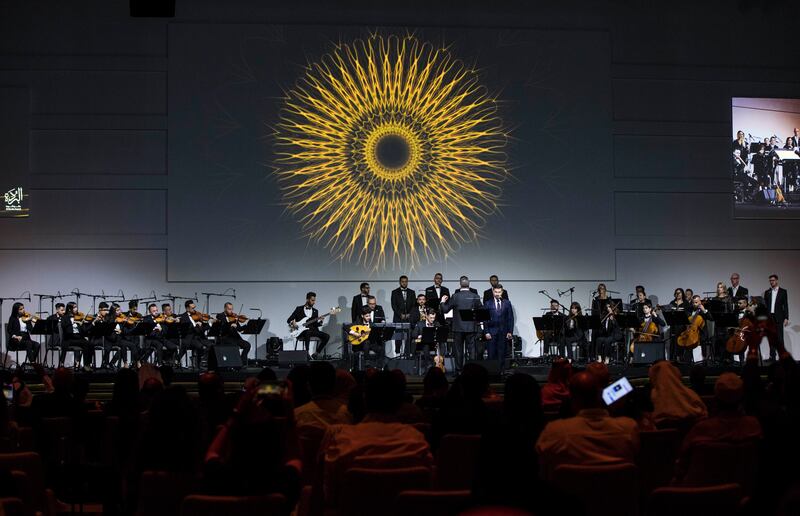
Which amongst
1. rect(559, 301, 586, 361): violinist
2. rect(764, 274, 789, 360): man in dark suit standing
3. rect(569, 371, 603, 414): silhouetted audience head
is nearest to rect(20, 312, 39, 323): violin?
rect(559, 301, 586, 361): violinist

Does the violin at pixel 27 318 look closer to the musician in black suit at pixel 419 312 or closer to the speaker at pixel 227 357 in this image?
the speaker at pixel 227 357

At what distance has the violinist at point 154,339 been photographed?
15.5 meters

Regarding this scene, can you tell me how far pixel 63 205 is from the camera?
57.0 feet

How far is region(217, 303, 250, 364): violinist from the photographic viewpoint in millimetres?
15648

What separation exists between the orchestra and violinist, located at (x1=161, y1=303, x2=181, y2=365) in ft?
0.06

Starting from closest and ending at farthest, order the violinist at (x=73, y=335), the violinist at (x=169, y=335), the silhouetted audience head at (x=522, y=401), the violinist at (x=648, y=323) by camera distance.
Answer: the silhouetted audience head at (x=522, y=401) → the violinist at (x=169, y=335) → the violinist at (x=73, y=335) → the violinist at (x=648, y=323)

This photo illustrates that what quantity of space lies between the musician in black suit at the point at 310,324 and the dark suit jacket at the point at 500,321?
3.06 metres

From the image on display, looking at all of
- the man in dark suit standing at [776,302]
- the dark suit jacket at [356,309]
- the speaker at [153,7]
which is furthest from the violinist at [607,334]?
the speaker at [153,7]

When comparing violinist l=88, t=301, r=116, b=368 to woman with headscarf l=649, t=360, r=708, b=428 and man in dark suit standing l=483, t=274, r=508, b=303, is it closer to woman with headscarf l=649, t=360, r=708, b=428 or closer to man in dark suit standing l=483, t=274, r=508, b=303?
man in dark suit standing l=483, t=274, r=508, b=303

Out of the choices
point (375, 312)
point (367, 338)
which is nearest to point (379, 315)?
point (375, 312)

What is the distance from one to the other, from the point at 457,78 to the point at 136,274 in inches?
293

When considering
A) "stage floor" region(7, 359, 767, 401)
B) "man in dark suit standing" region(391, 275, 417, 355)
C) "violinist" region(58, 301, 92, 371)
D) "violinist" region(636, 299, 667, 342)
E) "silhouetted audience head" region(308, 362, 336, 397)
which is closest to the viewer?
"silhouetted audience head" region(308, 362, 336, 397)

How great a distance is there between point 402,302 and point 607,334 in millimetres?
3779

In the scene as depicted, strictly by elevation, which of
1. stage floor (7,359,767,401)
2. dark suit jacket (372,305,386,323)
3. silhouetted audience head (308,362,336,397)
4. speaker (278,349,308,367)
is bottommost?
stage floor (7,359,767,401)
